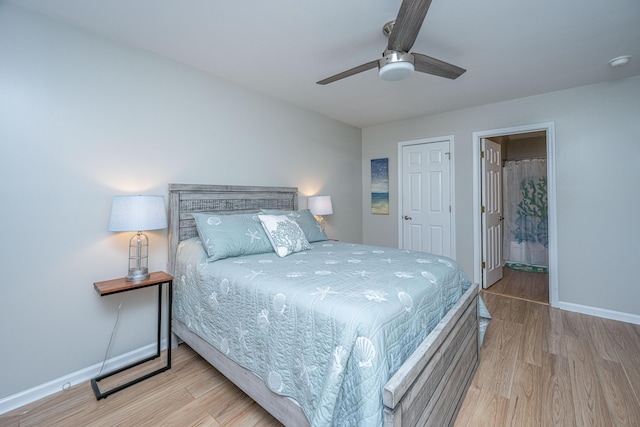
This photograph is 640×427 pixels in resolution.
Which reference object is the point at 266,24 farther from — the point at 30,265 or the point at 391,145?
the point at 391,145

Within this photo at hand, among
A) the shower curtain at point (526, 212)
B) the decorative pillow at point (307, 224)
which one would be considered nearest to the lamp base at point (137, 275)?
the decorative pillow at point (307, 224)

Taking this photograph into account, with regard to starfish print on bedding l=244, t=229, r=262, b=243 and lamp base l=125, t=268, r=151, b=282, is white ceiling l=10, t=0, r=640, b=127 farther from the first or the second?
lamp base l=125, t=268, r=151, b=282

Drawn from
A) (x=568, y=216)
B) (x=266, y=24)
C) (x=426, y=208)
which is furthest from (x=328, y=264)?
(x=568, y=216)

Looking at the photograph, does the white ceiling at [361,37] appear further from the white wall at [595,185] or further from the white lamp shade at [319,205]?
the white lamp shade at [319,205]

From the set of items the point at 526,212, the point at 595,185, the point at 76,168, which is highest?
the point at 76,168

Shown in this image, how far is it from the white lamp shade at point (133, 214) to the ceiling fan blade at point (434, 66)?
201cm

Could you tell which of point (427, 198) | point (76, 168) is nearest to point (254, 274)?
point (76, 168)

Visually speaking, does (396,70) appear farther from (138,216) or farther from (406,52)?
(138,216)

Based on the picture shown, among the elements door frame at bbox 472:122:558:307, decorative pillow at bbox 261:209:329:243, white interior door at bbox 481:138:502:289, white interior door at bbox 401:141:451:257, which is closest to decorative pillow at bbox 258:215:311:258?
decorative pillow at bbox 261:209:329:243

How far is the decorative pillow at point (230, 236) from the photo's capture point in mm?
2064

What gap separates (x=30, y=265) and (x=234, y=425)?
163 cm

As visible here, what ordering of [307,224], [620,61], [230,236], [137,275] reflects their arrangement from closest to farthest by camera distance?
1. [137,275]
2. [230,236]
3. [620,61]
4. [307,224]

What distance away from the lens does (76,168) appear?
193cm

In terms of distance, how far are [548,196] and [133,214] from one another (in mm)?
4140
